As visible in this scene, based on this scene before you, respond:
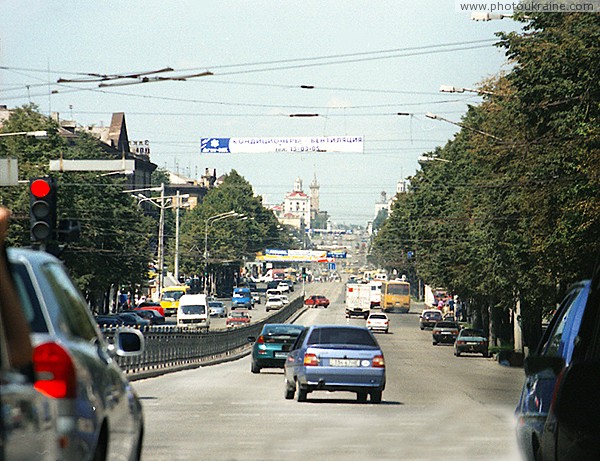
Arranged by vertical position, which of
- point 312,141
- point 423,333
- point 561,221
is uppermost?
point 312,141

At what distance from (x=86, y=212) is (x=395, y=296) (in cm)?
6094

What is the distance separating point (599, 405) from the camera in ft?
23.0

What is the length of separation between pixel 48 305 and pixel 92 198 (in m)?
74.0

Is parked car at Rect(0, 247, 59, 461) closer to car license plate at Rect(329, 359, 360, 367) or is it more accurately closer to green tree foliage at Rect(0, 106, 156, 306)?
car license plate at Rect(329, 359, 360, 367)

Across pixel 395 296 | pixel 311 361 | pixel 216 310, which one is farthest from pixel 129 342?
pixel 395 296

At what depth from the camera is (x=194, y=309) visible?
288 feet

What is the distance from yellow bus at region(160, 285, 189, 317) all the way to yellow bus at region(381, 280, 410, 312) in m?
25.2

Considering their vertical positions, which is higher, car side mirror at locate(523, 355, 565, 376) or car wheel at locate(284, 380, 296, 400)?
car side mirror at locate(523, 355, 565, 376)

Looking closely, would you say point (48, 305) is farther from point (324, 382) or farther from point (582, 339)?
point (324, 382)

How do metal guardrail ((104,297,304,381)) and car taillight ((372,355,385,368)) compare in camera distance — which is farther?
metal guardrail ((104,297,304,381))

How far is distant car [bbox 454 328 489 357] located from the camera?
66.1m

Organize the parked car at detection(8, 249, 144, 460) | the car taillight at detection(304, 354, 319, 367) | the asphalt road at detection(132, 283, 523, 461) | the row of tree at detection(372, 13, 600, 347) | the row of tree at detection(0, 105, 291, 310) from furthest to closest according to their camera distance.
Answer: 1. the row of tree at detection(0, 105, 291, 310)
2. the row of tree at detection(372, 13, 600, 347)
3. the car taillight at detection(304, 354, 319, 367)
4. the asphalt road at detection(132, 283, 523, 461)
5. the parked car at detection(8, 249, 144, 460)

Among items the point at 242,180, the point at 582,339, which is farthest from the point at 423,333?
the point at 242,180

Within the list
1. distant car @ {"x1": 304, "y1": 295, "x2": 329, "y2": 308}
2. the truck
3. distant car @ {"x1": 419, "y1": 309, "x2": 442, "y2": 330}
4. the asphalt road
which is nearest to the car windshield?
distant car @ {"x1": 419, "y1": 309, "x2": 442, "y2": 330}
